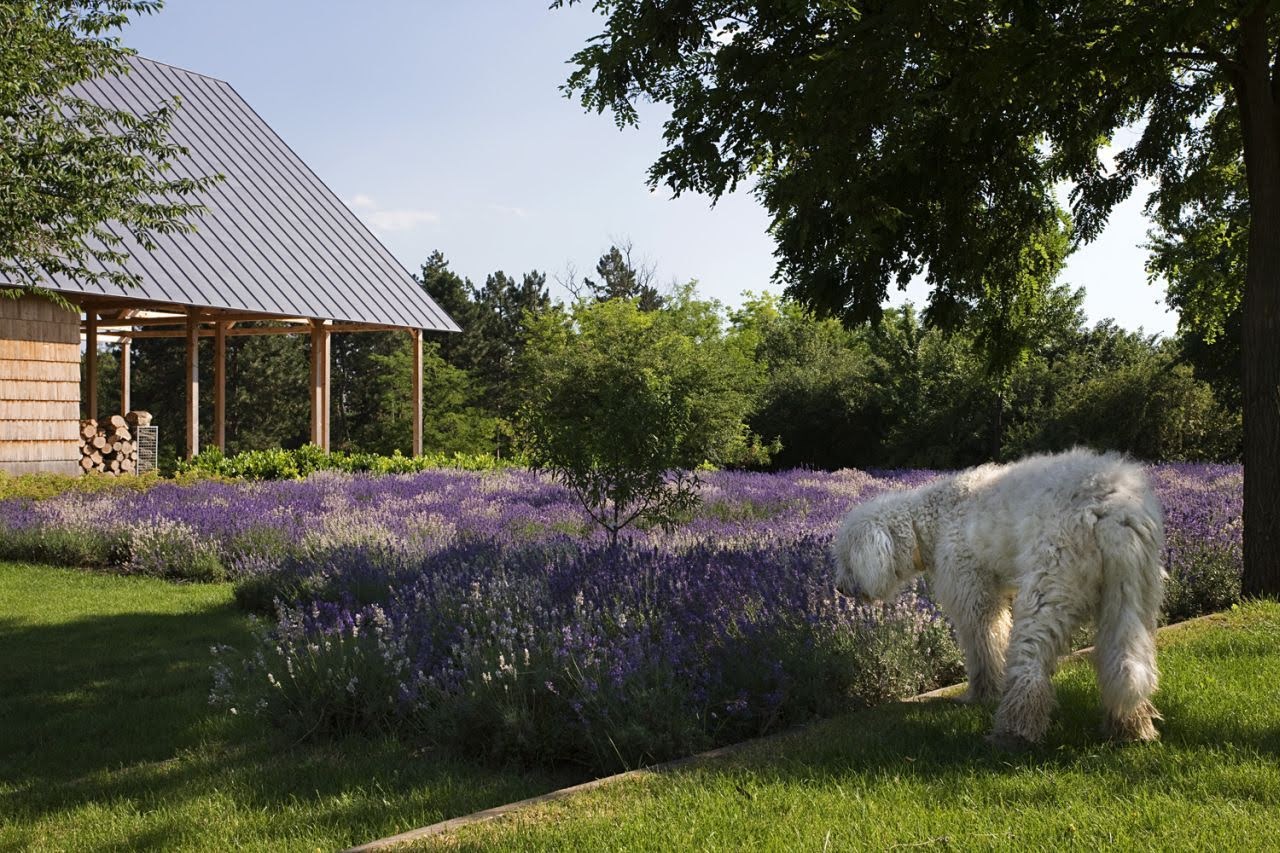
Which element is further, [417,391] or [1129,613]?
[417,391]

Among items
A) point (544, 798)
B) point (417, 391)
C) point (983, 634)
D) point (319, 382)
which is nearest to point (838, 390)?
point (417, 391)

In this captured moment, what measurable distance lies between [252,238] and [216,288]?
314 centimetres

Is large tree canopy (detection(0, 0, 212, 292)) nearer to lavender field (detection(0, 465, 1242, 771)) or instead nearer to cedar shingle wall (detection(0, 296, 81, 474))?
lavender field (detection(0, 465, 1242, 771))

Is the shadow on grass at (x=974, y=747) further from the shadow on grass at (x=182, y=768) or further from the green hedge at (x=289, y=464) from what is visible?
the green hedge at (x=289, y=464)

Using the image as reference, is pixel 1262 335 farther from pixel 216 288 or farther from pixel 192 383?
pixel 192 383

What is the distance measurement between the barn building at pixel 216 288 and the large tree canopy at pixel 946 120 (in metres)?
11.1

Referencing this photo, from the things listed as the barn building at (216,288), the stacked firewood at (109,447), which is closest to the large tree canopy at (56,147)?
the barn building at (216,288)

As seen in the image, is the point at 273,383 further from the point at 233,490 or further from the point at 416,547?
the point at 416,547

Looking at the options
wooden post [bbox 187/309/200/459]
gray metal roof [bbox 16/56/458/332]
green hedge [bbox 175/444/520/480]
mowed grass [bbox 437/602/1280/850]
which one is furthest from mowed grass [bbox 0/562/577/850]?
wooden post [bbox 187/309/200/459]

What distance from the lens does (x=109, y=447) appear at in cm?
1945

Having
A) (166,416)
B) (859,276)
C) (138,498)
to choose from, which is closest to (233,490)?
(138,498)

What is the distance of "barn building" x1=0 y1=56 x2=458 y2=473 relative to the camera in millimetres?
17328

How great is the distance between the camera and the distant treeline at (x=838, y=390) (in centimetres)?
2261

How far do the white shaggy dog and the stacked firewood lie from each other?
58.0ft
